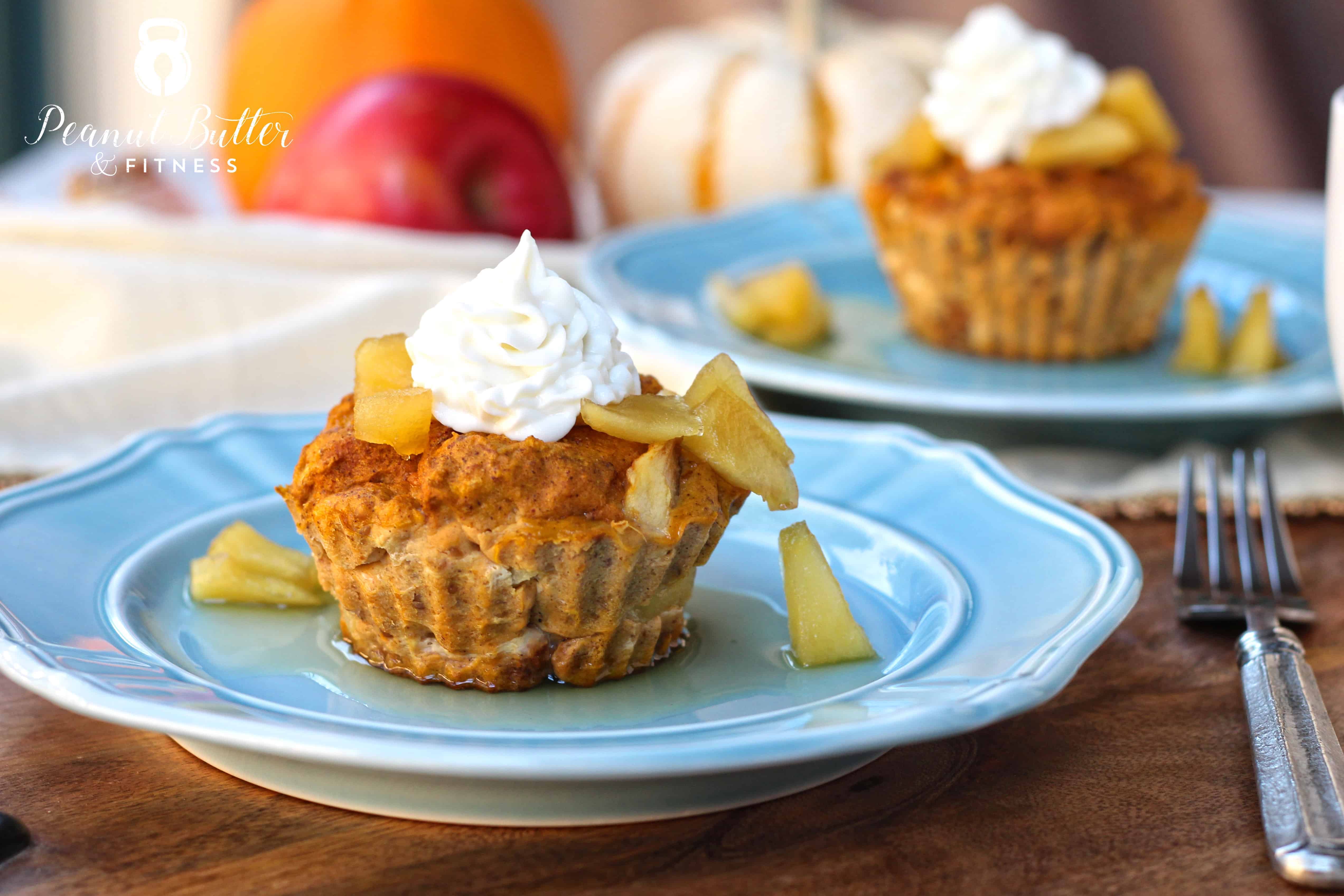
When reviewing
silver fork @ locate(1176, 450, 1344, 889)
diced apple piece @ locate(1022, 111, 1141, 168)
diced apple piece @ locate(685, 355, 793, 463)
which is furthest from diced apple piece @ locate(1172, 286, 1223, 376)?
diced apple piece @ locate(685, 355, 793, 463)

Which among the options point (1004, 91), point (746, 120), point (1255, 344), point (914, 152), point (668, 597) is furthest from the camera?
point (746, 120)

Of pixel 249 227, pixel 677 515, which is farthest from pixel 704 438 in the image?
pixel 249 227

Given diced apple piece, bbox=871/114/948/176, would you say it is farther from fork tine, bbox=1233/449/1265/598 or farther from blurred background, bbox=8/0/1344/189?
blurred background, bbox=8/0/1344/189

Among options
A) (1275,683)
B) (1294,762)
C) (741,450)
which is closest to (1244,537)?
(1275,683)

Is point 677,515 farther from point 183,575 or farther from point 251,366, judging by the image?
point 251,366

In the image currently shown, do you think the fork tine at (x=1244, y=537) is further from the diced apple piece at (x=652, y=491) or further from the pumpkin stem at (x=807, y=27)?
the pumpkin stem at (x=807, y=27)

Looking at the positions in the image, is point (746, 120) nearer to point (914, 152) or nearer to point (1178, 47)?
point (914, 152)

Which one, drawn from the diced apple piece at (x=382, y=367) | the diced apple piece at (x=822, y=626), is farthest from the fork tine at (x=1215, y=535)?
the diced apple piece at (x=382, y=367)
